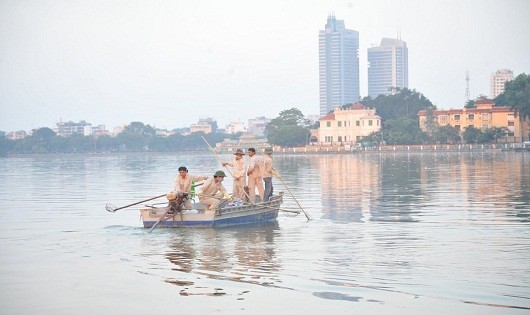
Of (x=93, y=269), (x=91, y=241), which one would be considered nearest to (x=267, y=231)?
(x=91, y=241)

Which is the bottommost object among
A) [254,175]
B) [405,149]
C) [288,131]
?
[405,149]

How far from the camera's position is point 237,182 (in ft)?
72.6

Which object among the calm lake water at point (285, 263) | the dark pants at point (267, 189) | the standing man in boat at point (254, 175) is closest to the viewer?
the calm lake water at point (285, 263)

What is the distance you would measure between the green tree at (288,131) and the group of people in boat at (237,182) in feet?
415

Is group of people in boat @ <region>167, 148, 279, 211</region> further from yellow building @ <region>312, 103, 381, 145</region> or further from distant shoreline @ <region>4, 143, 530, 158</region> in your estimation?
yellow building @ <region>312, 103, 381, 145</region>

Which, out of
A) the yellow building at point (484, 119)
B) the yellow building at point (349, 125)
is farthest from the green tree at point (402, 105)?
the yellow building at point (484, 119)

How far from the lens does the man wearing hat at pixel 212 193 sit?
810 inches

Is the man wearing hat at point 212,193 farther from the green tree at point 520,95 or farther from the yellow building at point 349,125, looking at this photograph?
the yellow building at point 349,125

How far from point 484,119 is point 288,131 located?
3703 cm

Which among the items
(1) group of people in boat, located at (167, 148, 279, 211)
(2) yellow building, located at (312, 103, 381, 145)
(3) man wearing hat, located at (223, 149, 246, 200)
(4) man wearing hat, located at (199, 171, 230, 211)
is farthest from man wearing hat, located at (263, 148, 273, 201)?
(2) yellow building, located at (312, 103, 381, 145)

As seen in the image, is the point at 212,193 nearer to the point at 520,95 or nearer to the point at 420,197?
the point at 420,197

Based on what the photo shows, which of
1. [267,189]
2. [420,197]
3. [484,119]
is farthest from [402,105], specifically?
[267,189]

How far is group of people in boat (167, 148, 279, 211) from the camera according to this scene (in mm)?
20531

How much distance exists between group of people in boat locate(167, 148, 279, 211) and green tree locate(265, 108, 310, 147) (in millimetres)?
126469
